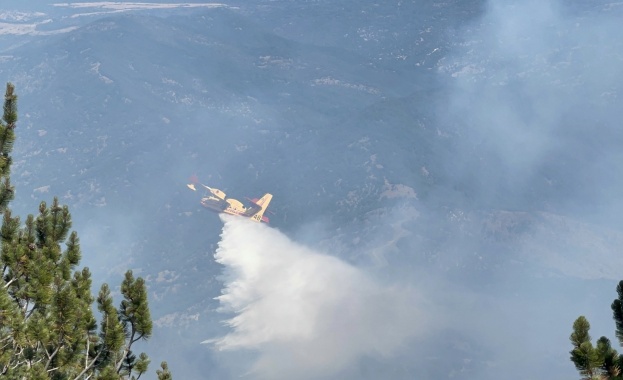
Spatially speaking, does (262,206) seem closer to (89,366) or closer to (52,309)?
(89,366)

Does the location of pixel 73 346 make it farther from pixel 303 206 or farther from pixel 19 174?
pixel 19 174

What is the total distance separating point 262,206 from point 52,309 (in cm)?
12513

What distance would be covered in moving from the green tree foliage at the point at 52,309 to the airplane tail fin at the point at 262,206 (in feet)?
377

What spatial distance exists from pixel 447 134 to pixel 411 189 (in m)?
26.3

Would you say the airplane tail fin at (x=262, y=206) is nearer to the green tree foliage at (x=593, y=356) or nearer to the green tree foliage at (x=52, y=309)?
the green tree foliage at (x=52, y=309)

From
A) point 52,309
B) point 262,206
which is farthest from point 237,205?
point 52,309

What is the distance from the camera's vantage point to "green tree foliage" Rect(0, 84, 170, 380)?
2375cm

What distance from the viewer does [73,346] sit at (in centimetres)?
2580

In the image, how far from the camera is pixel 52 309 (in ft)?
81.2

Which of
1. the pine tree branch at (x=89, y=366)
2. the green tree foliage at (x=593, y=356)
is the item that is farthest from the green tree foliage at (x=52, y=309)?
the green tree foliage at (x=593, y=356)

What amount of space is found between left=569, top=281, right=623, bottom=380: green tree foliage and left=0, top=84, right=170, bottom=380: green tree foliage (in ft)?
41.6

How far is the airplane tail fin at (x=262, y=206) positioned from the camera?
14386 cm

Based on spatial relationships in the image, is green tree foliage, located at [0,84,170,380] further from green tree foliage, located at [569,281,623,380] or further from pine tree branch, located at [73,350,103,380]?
green tree foliage, located at [569,281,623,380]

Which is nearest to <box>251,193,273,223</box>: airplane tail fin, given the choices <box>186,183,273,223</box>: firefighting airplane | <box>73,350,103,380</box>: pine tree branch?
<box>186,183,273,223</box>: firefighting airplane
